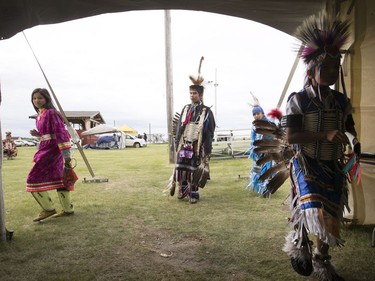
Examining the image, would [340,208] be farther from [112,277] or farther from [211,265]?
[112,277]

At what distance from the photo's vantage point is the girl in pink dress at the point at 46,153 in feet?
15.4

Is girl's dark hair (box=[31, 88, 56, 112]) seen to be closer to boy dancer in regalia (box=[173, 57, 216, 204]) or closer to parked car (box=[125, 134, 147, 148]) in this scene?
boy dancer in regalia (box=[173, 57, 216, 204])

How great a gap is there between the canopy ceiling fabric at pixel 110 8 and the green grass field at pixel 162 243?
93.4 inches

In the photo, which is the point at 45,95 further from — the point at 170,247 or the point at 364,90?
the point at 364,90

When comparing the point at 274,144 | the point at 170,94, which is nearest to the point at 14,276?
the point at 274,144

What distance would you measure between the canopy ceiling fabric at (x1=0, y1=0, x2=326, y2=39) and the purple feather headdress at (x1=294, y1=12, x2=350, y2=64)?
146 centimetres

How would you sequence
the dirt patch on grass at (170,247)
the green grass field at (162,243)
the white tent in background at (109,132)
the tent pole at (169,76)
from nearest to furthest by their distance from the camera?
the green grass field at (162,243), the dirt patch on grass at (170,247), the tent pole at (169,76), the white tent in background at (109,132)

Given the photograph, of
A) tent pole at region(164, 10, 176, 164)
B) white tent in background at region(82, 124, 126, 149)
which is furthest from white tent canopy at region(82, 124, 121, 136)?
tent pole at region(164, 10, 176, 164)

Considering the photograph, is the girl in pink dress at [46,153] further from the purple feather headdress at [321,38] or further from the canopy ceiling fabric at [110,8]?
the purple feather headdress at [321,38]

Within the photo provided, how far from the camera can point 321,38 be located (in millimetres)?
2646

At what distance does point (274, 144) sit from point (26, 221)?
3653 mm

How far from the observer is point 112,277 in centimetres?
284

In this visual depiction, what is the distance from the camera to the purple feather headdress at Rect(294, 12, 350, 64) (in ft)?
8.61

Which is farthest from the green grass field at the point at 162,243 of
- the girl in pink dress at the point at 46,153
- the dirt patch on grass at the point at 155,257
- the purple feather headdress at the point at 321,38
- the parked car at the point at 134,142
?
the parked car at the point at 134,142
